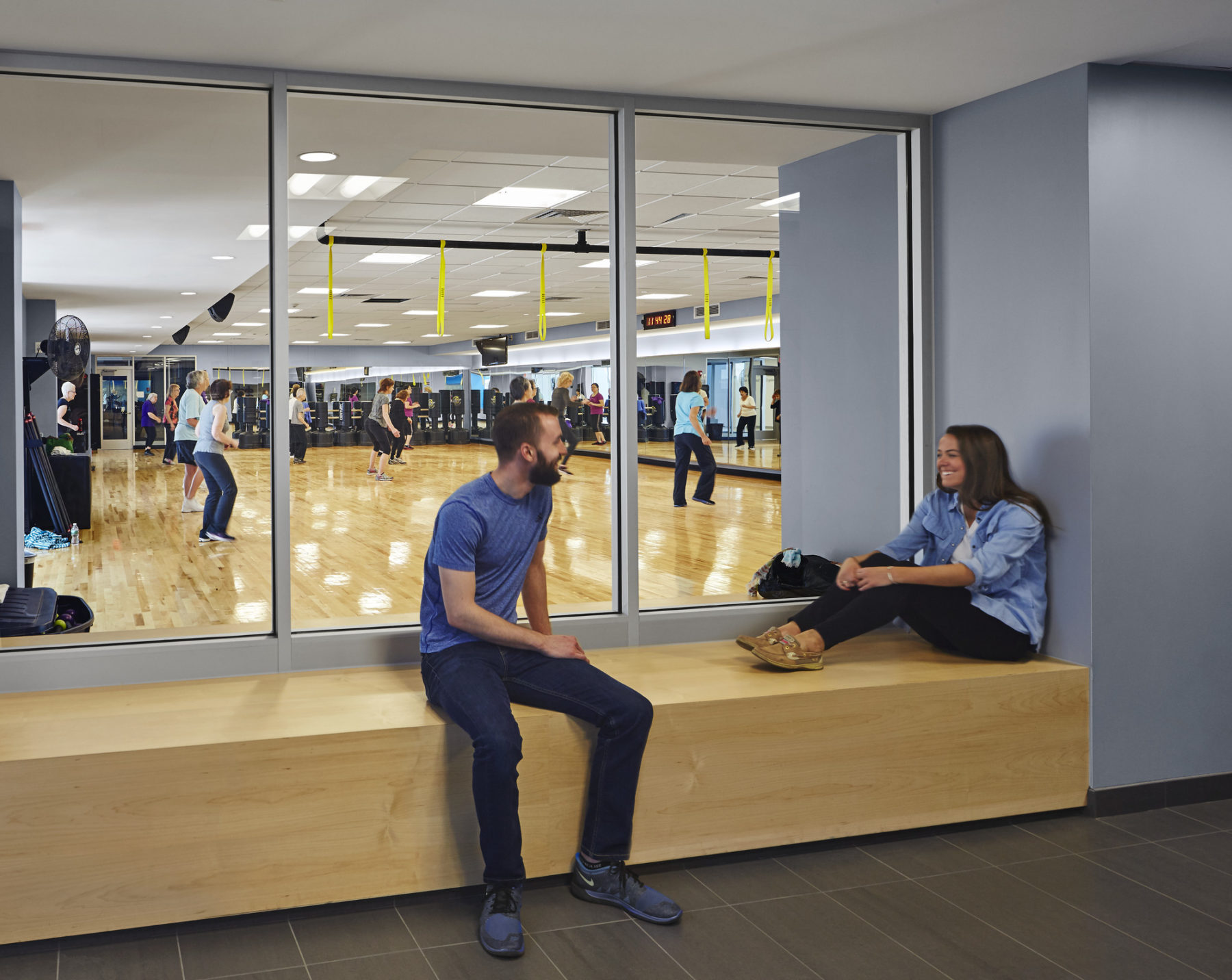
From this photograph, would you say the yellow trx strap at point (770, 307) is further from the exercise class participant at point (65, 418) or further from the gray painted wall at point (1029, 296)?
the exercise class participant at point (65, 418)

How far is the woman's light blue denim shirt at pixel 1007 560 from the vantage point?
3.73 m

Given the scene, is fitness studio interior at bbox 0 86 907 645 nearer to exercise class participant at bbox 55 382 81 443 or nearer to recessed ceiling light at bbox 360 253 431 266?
recessed ceiling light at bbox 360 253 431 266

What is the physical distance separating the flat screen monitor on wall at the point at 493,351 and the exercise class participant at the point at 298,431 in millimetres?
854

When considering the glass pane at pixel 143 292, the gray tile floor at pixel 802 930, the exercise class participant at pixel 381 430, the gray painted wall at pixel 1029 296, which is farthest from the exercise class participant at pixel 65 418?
the gray painted wall at pixel 1029 296

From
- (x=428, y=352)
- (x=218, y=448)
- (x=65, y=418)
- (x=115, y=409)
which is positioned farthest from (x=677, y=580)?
(x=65, y=418)

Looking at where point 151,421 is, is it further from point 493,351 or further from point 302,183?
point 493,351

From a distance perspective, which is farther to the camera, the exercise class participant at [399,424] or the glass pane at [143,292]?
the exercise class participant at [399,424]

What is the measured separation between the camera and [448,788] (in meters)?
3.07

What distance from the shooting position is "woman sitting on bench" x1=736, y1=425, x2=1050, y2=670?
3.72 metres

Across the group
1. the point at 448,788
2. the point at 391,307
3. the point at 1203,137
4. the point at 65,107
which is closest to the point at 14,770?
the point at 448,788

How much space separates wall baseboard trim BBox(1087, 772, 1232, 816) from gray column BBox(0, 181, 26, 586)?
5424mm

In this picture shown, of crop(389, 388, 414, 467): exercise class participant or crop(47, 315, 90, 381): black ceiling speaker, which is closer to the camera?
crop(389, 388, 414, 467): exercise class participant

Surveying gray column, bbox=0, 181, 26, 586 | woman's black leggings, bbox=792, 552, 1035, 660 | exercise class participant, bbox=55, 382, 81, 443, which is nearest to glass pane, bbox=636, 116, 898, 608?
woman's black leggings, bbox=792, 552, 1035, 660

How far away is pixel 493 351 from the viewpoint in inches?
191
